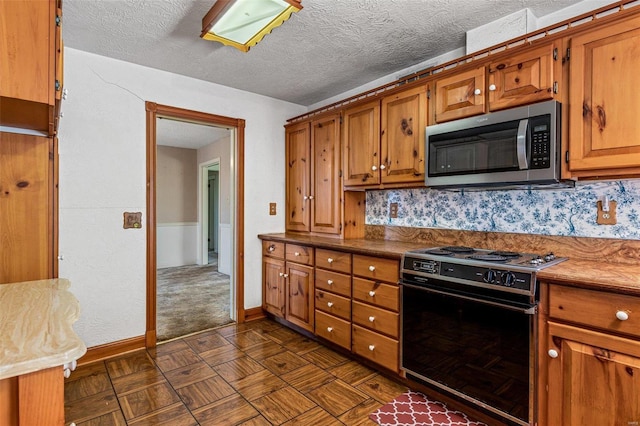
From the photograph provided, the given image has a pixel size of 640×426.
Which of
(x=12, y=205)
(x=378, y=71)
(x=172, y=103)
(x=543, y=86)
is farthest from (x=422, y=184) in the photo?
(x=12, y=205)

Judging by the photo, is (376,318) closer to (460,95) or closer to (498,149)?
(498,149)

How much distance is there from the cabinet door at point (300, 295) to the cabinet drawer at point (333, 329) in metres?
0.12

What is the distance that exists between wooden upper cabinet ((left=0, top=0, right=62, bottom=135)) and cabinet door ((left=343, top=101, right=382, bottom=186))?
6.72ft

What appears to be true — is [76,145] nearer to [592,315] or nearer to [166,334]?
[166,334]

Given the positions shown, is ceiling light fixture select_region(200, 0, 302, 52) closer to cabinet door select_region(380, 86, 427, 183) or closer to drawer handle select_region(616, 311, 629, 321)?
cabinet door select_region(380, 86, 427, 183)

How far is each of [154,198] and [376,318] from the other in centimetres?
212

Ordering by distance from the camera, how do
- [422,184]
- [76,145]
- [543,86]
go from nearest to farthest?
[543,86], [422,184], [76,145]

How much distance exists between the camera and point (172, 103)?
9.91 feet

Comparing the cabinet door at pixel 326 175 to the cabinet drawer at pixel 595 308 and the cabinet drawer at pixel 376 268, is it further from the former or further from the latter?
the cabinet drawer at pixel 595 308

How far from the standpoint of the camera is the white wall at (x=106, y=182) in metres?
2.54

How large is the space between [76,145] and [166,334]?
5.93 feet

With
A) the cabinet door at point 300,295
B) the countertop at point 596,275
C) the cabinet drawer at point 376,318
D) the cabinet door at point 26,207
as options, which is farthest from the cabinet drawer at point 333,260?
the cabinet door at point 26,207

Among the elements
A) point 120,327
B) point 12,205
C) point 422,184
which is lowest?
point 120,327

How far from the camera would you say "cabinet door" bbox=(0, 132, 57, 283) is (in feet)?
5.95
